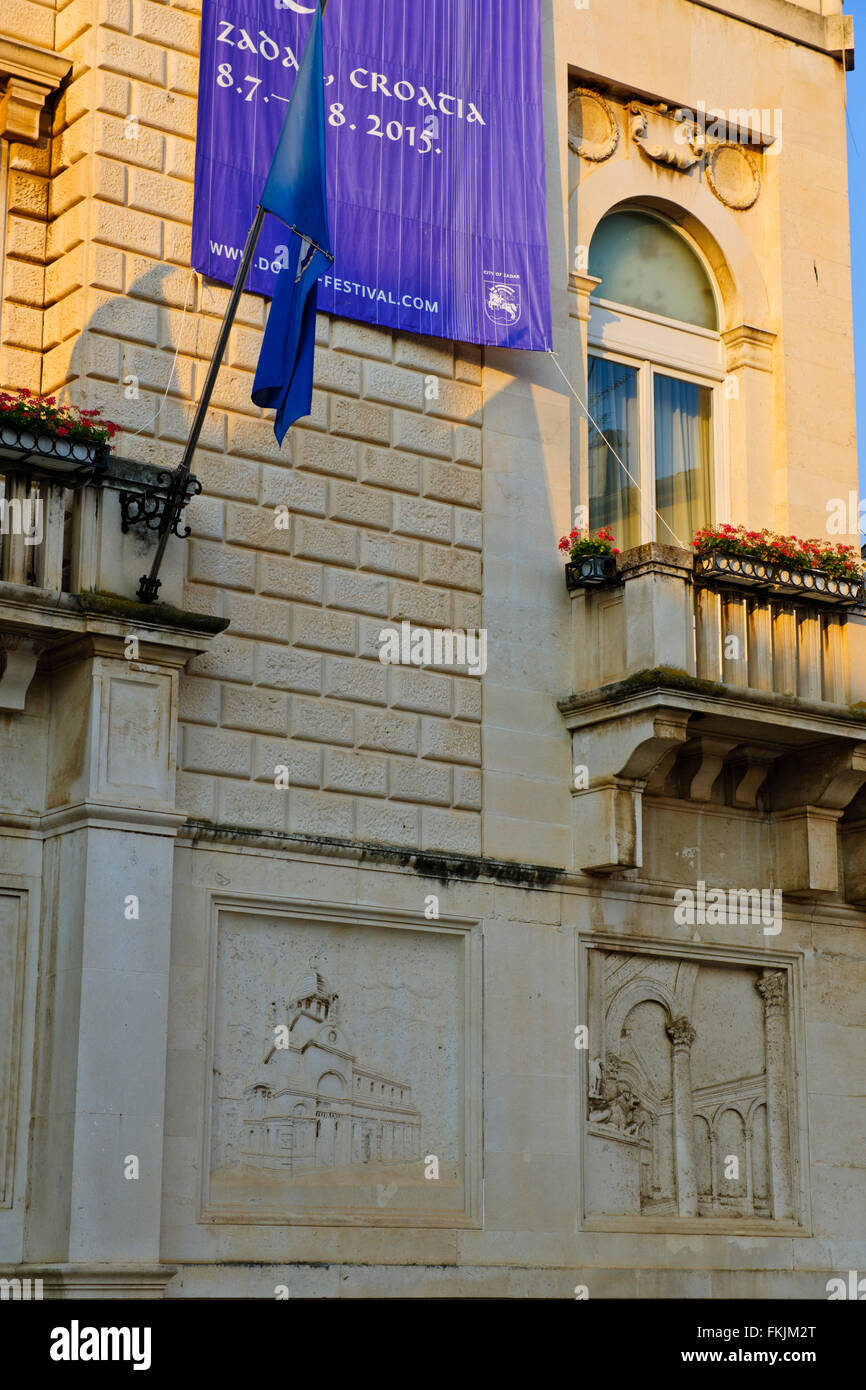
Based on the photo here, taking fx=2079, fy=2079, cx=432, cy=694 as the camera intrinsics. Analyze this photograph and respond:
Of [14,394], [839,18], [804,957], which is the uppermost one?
[839,18]

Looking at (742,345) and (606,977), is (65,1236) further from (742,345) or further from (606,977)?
(742,345)

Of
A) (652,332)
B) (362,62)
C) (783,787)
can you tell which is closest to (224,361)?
(362,62)

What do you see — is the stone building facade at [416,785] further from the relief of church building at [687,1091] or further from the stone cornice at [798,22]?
the stone cornice at [798,22]

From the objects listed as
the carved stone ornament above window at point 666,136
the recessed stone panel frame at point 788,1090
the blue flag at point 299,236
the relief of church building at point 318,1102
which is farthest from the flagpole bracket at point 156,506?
the carved stone ornament above window at point 666,136

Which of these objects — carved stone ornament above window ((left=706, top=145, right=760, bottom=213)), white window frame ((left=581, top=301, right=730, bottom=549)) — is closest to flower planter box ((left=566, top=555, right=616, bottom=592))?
white window frame ((left=581, top=301, right=730, bottom=549))

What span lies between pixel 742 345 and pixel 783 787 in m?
4.68

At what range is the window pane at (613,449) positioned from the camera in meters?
20.0

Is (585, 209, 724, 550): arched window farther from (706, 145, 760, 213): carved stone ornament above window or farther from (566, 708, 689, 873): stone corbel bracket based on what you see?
(566, 708, 689, 873): stone corbel bracket

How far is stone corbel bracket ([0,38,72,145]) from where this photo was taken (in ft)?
55.1

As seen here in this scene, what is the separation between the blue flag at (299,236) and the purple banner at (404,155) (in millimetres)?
1789

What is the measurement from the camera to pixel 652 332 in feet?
68.2

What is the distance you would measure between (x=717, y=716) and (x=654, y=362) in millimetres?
4458

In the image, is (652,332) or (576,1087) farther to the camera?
(652,332)

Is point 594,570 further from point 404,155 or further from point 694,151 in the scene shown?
point 694,151
